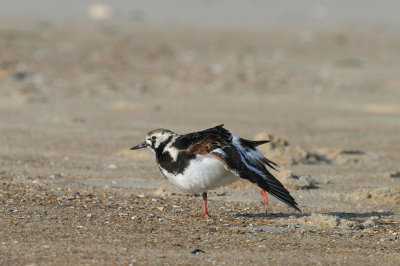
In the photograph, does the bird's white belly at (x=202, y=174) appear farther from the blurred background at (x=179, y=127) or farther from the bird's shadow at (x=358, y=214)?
the bird's shadow at (x=358, y=214)

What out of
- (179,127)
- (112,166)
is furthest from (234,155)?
(179,127)

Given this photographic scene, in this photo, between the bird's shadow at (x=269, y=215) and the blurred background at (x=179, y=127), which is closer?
the blurred background at (x=179, y=127)

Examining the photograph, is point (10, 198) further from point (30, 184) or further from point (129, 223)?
point (129, 223)

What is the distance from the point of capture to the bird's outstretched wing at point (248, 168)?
5.82m

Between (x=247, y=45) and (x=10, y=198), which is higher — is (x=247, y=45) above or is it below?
above

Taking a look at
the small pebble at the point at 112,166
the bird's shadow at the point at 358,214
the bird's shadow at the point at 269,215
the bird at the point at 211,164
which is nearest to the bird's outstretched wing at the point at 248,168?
the bird at the point at 211,164

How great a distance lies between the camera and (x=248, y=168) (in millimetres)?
5930

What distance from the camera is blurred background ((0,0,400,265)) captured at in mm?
5602

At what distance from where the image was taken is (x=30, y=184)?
24.1ft

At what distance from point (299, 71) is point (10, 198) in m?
→ 14.2

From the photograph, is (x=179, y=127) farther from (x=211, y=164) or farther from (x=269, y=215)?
(x=211, y=164)

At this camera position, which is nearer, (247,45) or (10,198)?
(10,198)

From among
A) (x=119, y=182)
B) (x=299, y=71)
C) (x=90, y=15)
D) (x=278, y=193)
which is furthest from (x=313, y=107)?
(x=90, y=15)

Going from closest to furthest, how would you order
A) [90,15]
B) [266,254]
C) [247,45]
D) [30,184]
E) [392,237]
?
[266,254]
[392,237]
[30,184]
[247,45]
[90,15]
